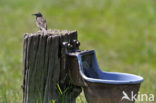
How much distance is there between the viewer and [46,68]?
16.5 feet

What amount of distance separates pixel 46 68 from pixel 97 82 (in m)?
0.72

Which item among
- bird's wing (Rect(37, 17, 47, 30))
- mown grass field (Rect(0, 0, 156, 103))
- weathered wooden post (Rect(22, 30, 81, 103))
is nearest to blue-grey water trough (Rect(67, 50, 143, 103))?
weathered wooden post (Rect(22, 30, 81, 103))

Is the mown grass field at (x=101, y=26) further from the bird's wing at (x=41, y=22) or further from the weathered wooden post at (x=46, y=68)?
the weathered wooden post at (x=46, y=68)

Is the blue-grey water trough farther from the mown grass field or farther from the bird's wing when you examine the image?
the mown grass field

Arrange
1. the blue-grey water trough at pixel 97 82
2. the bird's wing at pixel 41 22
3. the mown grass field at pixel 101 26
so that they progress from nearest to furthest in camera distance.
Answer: the blue-grey water trough at pixel 97 82 → the bird's wing at pixel 41 22 → the mown grass field at pixel 101 26

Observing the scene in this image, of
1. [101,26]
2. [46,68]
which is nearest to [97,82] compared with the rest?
[46,68]

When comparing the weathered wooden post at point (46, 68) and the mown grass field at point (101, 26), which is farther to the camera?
the mown grass field at point (101, 26)

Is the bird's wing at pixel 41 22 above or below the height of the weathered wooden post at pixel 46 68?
above

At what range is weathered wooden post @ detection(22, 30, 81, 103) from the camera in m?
4.96

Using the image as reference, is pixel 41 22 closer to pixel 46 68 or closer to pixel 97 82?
pixel 46 68

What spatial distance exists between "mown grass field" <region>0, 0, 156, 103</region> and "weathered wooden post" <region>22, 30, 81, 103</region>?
5.07 m

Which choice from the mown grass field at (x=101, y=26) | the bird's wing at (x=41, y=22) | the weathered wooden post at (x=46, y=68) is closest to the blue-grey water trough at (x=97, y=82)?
the weathered wooden post at (x=46, y=68)

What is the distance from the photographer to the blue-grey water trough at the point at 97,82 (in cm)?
470

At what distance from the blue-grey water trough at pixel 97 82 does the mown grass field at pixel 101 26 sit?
5.16 meters
